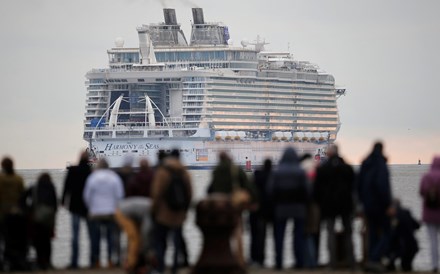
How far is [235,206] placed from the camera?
16.3 m

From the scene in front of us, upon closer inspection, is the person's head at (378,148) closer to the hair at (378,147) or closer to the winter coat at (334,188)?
the hair at (378,147)

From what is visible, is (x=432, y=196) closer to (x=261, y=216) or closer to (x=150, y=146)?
(x=261, y=216)

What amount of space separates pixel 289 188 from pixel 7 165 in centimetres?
319

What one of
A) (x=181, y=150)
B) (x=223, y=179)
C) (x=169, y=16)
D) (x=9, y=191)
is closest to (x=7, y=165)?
(x=9, y=191)

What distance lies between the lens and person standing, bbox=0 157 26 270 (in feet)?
61.8

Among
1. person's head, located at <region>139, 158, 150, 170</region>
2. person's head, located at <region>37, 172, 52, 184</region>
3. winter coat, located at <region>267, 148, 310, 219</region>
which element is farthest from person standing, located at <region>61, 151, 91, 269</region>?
winter coat, located at <region>267, 148, 310, 219</region>

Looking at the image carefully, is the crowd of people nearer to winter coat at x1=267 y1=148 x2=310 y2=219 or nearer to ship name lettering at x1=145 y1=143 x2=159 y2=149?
winter coat at x1=267 y1=148 x2=310 y2=219

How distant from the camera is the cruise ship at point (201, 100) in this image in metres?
109

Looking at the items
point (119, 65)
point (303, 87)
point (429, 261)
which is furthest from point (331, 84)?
point (429, 261)

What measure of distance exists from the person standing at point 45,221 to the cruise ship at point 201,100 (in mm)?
85918

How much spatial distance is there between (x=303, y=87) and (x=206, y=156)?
16193 mm

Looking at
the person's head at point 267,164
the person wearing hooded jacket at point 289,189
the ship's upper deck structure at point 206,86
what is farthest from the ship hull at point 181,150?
the person wearing hooded jacket at point 289,189

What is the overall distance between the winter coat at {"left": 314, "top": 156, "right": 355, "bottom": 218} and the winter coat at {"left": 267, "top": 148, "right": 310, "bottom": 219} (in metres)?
0.21

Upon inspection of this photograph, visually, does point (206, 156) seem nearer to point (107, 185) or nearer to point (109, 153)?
point (109, 153)
